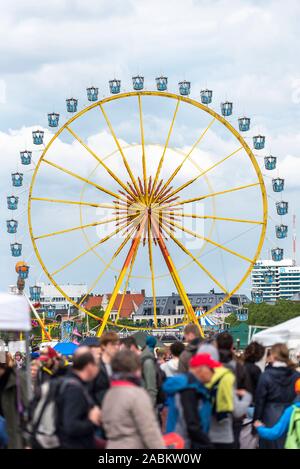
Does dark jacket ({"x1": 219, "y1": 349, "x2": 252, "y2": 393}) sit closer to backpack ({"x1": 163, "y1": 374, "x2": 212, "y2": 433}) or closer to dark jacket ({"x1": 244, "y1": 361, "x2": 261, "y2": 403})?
dark jacket ({"x1": 244, "y1": 361, "x2": 261, "y2": 403})

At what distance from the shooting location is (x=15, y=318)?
1244cm

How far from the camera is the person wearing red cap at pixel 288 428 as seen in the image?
13.5 metres

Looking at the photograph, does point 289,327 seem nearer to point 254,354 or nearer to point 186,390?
point 254,354

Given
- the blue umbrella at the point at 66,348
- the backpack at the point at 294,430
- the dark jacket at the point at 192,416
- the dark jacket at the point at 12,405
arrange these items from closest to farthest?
the dark jacket at the point at 192,416 < the dark jacket at the point at 12,405 < the backpack at the point at 294,430 < the blue umbrella at the point at 66,348

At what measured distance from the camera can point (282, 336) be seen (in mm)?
19328

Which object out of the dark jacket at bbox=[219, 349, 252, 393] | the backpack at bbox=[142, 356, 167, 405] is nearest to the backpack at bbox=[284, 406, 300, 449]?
the dark jacket at bbox=[219, 349, 252, 393]

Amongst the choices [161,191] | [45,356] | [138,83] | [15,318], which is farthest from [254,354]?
[138,83]

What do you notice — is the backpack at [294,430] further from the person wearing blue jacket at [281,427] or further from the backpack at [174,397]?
the backpack at [174,397]

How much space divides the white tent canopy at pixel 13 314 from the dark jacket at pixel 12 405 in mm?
530

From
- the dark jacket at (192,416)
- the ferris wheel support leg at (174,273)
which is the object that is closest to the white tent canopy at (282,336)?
the dark jacket at (192,416)

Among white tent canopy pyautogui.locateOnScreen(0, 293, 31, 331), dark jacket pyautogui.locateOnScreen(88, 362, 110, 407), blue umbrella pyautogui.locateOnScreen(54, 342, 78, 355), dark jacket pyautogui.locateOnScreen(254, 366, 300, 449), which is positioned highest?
white tent canopy pyautogui.locateOnScreen(0, 293, 31, 331)

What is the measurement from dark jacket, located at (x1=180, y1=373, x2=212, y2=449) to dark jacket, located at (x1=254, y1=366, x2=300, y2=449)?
364 centimetres

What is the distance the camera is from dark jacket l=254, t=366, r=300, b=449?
14461mm
